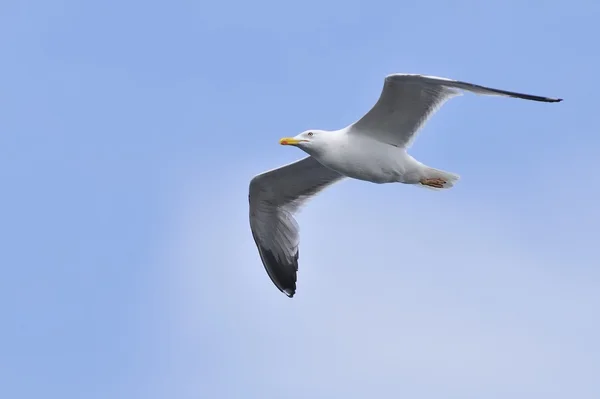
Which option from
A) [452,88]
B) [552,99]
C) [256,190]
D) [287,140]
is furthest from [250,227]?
[552,99]

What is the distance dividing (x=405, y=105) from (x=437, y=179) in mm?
1240

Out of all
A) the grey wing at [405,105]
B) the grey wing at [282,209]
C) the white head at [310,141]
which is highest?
the grey wing at [405,105]

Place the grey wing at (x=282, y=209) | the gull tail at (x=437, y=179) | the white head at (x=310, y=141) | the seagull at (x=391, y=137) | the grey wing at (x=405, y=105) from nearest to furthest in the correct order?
the grey wing at (x=405, y=105), the seagull at (x=391, y=137), the white head at (x=310, y=141), the gull tail at (x=437, y=179), the grey wing at (x=282, y=209)

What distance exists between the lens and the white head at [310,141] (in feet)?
49.9

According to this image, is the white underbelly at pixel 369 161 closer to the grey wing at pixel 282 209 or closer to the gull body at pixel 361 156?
the gull body at pixel 361 156

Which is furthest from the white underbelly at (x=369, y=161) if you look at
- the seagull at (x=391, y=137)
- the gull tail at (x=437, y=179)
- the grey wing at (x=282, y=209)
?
the grey wing at (x=282, y=209)

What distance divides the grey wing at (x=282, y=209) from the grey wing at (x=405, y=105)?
1852mm

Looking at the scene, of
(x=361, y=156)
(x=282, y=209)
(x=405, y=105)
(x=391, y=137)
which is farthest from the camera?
(x=282, y=209)

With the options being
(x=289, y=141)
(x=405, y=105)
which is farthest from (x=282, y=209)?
(x=405, y=105)

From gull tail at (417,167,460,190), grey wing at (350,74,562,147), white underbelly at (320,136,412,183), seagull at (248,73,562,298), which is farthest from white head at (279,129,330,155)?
gull tail at (417,167,460,190)

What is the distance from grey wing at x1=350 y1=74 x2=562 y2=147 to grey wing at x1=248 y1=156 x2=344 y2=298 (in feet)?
A: 6.08

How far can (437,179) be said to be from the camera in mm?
15648

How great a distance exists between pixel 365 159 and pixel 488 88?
2189mm

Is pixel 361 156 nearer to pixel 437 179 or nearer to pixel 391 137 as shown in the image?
Result: pixel 391 137
